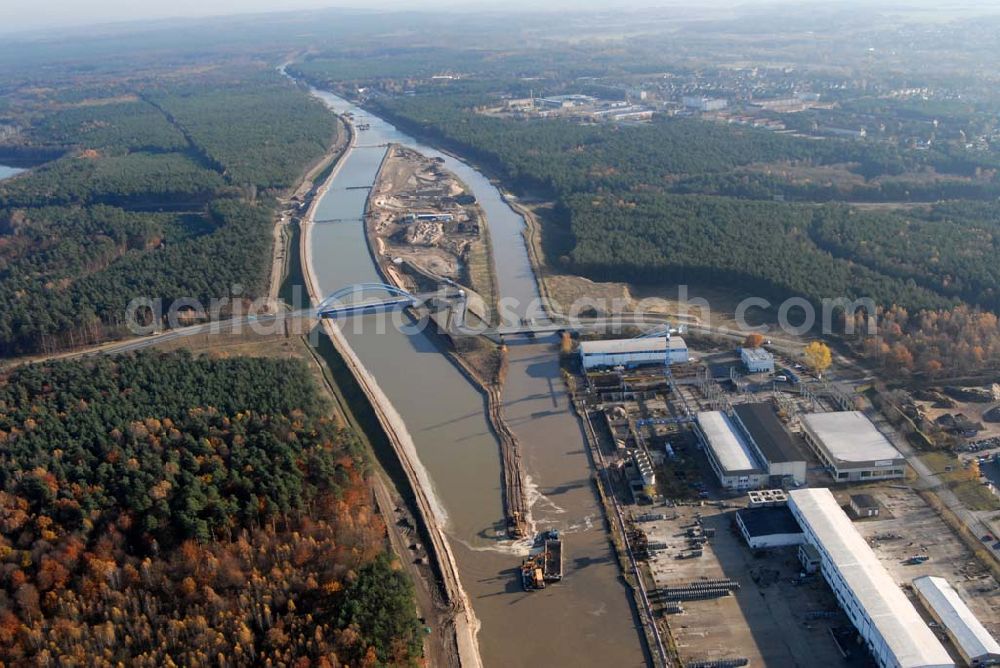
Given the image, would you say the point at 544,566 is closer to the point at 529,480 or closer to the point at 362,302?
the point at 529,480

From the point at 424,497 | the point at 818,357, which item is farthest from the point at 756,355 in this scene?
the point at 424,497

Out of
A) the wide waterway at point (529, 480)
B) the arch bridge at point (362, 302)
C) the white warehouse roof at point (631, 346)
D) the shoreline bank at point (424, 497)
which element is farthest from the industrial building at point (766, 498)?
the arch bridge at point (362, 302)

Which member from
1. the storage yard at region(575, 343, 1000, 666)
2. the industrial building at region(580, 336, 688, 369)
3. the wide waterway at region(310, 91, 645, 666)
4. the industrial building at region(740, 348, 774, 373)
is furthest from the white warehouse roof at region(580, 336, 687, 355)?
the industrial building at region(740, 348, 774, 373)

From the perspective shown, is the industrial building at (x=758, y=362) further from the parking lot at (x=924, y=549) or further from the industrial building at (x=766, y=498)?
the industrial building at (x=766, y=498)

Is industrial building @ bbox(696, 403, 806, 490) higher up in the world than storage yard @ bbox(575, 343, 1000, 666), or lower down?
higher up

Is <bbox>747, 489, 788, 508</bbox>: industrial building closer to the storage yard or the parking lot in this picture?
the storage yard

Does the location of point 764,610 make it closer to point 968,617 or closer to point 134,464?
point 968,617
